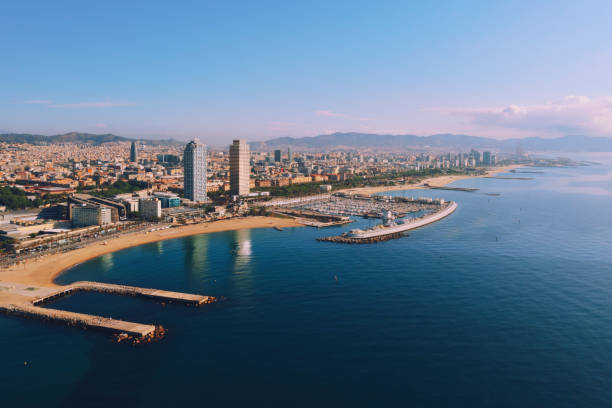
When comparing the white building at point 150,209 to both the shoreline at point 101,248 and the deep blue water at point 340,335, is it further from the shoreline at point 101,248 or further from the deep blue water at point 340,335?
the deep blue water at point 340,335

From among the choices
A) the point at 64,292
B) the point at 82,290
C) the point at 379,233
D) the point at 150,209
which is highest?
the point at 150,209

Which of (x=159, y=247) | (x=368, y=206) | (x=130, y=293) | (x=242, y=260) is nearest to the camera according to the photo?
(x=130, y=293)

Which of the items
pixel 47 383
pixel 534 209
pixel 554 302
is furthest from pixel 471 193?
pixel 47 383

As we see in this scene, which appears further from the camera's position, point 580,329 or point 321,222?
point 321,222

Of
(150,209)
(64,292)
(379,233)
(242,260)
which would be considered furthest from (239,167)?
(64,292)

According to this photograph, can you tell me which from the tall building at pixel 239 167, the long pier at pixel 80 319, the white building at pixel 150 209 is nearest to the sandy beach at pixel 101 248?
the long pier at pixel 80 319

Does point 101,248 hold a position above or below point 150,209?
below

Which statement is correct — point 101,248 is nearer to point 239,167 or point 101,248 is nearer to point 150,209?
point 150,209

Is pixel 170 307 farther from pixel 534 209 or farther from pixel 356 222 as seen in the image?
pixel 534 209
